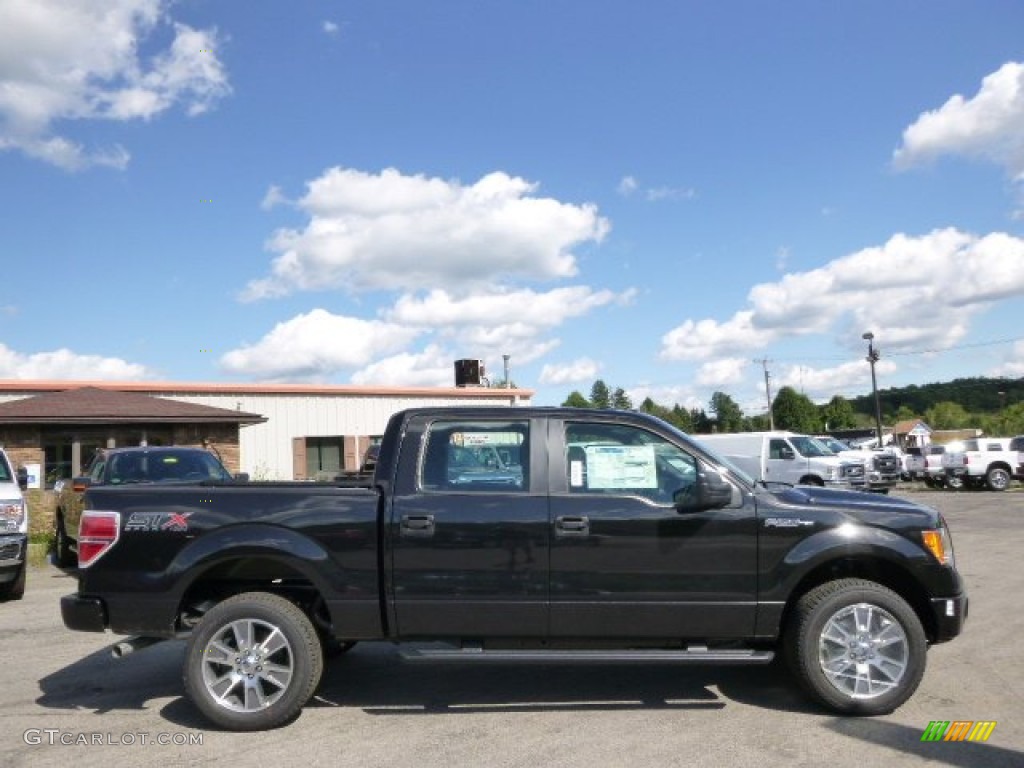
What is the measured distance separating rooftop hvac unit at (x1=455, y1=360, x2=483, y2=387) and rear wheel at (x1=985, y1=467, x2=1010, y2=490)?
18.6m

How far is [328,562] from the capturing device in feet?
16.2

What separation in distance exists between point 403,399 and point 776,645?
25.2 meters

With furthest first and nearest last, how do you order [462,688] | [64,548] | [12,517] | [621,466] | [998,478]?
1. [998,478]
2. [64,548]
3. [12,517]
4. [462,688]
5. [621,466]

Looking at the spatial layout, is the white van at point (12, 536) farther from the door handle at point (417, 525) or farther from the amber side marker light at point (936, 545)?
the amber side marker light at point (936, 545)

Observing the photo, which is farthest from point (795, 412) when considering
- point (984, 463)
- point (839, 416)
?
point (984, 463)

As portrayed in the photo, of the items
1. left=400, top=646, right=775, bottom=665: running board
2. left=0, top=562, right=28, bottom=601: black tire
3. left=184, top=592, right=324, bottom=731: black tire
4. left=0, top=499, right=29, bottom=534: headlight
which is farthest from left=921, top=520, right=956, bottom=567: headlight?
left=0, top=562, right=28, bottom=601: black tire

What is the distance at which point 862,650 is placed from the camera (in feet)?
16.0

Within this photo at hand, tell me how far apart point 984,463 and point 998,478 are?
0.62 meters

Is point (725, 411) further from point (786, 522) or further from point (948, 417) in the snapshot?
point (786, 522)

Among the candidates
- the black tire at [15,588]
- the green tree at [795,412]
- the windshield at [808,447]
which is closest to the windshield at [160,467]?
the black tire at [15,588]

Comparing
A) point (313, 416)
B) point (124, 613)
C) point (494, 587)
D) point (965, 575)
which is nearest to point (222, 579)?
point (124, 613)

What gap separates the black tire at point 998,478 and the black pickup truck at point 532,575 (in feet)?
84.4

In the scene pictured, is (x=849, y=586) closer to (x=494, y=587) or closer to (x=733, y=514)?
(x=733, y=514)

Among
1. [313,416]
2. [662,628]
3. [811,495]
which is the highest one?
[313,416]
